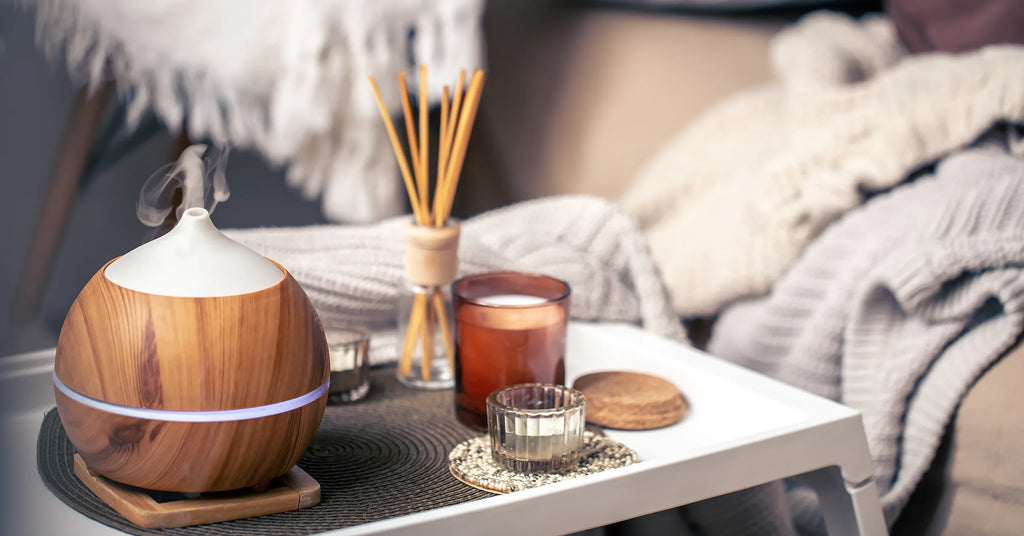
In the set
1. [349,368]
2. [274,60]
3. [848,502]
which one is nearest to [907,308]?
[848,502]

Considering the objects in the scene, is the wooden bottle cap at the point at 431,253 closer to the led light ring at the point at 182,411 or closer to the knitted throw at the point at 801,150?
the led light ring at the point at 182,411

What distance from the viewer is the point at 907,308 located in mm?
683

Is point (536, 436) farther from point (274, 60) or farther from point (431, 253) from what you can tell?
point (274, 60)

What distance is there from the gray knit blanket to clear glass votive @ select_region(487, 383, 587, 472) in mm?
183

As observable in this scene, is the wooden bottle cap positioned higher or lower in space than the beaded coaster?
higher

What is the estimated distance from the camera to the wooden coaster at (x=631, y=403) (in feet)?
1.74

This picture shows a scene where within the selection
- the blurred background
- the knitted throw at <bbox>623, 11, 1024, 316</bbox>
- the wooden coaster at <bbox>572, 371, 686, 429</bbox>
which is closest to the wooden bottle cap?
the wooden coaster at <bbox>572, 371, 686, 429</bbox>

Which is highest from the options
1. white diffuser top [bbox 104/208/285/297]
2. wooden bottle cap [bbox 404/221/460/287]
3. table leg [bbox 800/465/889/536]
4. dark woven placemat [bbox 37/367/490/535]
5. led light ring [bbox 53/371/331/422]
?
white diffuser top [bbox 104/208/285/297]

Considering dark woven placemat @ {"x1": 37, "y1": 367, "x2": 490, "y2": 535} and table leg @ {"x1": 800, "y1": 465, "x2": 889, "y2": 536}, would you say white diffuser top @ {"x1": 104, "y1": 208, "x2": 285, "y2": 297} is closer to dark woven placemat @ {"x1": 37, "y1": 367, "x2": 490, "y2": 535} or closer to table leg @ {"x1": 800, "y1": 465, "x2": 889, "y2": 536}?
dark woven placemat @ {"x1": 37, "y1": 367, "x2": 490, "y2": 535}

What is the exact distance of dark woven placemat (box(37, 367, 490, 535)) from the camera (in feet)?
1.28

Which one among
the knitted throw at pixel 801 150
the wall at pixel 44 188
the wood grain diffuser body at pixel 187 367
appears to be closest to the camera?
the wood grain diffuser body at pixel 187 367

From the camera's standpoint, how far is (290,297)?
1.27ft

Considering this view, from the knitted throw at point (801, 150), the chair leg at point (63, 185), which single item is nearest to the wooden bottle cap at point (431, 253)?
the knitted throw at point (801, 150)

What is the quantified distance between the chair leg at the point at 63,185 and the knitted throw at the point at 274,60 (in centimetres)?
4
